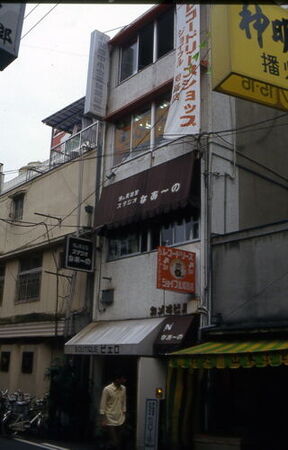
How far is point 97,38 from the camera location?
18.8 meters

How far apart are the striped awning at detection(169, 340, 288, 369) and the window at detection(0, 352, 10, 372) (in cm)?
1023

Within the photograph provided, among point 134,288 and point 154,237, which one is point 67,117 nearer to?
point 154,237

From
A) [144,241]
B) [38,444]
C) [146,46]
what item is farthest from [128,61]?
[38,444]

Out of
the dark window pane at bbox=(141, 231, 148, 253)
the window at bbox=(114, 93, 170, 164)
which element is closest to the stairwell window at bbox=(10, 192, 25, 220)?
the window at bbox=(114, 93, 170, 164)

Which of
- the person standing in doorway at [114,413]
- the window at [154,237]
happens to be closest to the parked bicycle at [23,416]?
the person standing in doorway at [114,413]

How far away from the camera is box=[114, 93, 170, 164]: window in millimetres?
16688

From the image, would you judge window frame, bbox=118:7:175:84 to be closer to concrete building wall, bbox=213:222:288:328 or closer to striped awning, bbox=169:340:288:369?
concrete building wall, bbox=213:222:288:328

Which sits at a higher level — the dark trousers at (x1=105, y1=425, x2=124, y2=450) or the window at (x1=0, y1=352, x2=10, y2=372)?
the window at (x1=0, y1=352, x2=10, y2=372)

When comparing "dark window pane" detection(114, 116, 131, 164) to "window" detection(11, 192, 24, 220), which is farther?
"window" detection(11, 192, 24, 220)

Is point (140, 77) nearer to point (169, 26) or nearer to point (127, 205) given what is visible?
point (169, 26)

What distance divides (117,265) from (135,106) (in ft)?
16.3

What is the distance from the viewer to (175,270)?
528 inches

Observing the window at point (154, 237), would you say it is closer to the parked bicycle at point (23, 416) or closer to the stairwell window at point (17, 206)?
the parked bicycle at point (23, 416)

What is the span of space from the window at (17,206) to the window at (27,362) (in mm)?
5306
